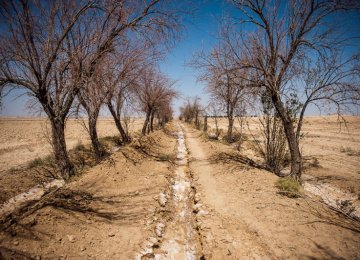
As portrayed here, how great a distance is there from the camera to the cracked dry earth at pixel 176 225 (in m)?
3.72

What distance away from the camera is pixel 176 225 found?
16.1 feet

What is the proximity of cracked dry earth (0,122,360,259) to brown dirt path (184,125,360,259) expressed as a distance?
19 millimetres

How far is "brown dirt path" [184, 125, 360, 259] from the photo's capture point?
3807 mm

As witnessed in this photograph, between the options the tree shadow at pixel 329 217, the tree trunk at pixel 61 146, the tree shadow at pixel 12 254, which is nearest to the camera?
the tree shadow at pixel 12 254

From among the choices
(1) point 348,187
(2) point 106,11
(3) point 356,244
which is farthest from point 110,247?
(1) point 348,187

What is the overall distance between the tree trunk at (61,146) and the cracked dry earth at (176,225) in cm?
88

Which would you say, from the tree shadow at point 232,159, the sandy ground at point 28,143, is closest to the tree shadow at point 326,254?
the tree shadow at point 232,159

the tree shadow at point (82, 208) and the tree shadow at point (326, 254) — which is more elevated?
the tree shadow at point (82, 208)

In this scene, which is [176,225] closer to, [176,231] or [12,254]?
[176,231]

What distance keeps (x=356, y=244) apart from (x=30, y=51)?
30.8 feet

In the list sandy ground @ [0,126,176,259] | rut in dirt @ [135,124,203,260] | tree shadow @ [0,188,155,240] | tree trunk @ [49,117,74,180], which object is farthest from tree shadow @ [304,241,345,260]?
tree trunk @ [49,117,74,180]

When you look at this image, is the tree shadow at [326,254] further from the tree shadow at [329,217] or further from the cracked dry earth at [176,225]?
the tree shadow at [329,217]

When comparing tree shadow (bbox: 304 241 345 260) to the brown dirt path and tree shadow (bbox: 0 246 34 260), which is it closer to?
the brown dirt path

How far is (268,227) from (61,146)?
701 centimetres
